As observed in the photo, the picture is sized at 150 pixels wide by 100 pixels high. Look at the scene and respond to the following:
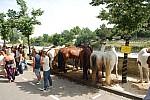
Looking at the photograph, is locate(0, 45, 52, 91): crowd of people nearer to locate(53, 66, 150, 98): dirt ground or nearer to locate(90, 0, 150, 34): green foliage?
locate(53, 66, 150, 98): dirt ground

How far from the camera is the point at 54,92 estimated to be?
28.5 ft

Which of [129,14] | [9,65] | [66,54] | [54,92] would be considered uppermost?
[129,14]

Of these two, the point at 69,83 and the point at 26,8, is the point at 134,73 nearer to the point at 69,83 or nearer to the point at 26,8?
the point at 69,83

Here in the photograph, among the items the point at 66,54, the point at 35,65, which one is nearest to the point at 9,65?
the point at 35,65

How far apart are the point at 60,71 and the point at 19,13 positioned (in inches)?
384

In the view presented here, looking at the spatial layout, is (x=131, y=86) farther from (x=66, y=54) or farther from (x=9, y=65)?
(x=9, y=65)

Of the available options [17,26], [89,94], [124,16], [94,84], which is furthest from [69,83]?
[17,26]

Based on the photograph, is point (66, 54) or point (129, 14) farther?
point (66, 54)

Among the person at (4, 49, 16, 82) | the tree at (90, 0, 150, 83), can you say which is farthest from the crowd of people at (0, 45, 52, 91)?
the tree at (90, 0, 150, 83)

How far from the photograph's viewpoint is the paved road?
7.98 metres

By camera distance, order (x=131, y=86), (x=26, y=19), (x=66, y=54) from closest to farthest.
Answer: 1. (x=131, y=86)
2. (x=66, y=54)
3. (x=26, y=19)

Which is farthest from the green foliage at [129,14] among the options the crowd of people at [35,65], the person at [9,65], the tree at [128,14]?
the person at [9,65]

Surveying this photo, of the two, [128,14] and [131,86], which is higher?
[128,14]

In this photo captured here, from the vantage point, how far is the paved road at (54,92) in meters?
7.98
